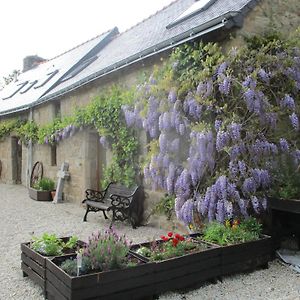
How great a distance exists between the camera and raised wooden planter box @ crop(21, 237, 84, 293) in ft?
11.6

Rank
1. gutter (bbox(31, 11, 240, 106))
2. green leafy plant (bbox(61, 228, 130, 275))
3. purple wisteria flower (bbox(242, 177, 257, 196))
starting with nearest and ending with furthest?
green leafy plant (bbox(61, 228, 130, 275))
purple wisteria flower (bbox(242, 177, 257, 196))
gutter (bbox(31, 11, 240, 106))

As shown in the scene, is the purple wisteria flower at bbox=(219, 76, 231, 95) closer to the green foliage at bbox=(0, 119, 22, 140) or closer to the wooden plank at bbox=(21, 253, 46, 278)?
the wooden plank at bbox=(21, 253, 46, 278)

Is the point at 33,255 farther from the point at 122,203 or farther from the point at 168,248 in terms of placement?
the point at 122,203

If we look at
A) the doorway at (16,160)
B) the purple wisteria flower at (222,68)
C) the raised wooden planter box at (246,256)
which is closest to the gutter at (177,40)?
the purple wisteria flower at (222,68)

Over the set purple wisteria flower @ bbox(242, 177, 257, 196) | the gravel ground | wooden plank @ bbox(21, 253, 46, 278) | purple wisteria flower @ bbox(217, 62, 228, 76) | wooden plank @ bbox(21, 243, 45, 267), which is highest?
purple wisteria flower @ bbox(217, 62, 228, 76)

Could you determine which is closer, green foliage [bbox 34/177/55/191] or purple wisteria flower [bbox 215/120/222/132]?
purple wisteria flower [bbox 215/120/222/132]

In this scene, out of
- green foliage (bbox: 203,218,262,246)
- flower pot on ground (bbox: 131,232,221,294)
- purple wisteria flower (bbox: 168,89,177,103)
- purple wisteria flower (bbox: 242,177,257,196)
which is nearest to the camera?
flower pot on ground (bbox: 131,232,221,294)

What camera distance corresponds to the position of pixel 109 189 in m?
7.38

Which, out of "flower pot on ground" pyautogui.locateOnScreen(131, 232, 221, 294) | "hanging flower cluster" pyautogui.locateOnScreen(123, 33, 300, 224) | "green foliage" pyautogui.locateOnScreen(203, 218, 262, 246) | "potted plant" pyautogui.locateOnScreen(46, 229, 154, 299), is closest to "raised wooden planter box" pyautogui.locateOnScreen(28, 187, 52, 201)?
"hanging flower cluster" pyautogui.locateOnScreen(123, 33, 300, 224)

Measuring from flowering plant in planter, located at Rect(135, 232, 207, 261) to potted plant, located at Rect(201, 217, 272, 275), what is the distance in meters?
0.26

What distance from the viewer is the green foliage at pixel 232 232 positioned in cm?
418

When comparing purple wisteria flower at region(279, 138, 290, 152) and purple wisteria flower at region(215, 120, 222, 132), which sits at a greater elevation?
purple wisteria flower at region(215, 120, 222, 132)

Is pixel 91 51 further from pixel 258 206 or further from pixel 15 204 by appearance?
pixel 258 206

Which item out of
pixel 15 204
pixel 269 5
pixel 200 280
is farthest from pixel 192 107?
pixel 15 204
